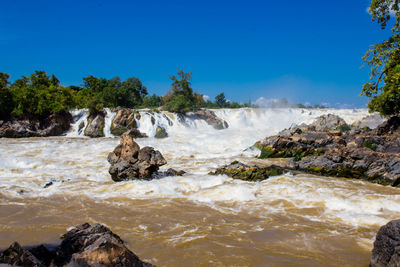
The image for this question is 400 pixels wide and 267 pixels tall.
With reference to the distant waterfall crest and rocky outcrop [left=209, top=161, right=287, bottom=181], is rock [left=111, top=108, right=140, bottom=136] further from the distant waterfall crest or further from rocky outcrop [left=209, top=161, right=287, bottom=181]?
rocky outcrop [left=209, top=161, right=287, bottom=181]

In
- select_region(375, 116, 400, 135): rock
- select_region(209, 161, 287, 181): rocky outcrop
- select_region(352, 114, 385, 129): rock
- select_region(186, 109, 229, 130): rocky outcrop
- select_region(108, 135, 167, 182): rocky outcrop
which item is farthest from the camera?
select_region(186, 109, 229, 130): rocky outcrop

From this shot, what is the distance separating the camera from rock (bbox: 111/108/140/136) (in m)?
29.7

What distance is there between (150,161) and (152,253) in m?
6.87

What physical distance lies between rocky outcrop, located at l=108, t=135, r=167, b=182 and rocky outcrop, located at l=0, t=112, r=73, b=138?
820 inches

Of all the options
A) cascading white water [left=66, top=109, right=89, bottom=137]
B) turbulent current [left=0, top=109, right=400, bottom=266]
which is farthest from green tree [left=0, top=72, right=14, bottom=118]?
turbulent current [left=0, top=109, right=400, bottom=266]

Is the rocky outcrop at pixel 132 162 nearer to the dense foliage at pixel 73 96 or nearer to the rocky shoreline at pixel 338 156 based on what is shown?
the rocky shoreline at pixel 338 156

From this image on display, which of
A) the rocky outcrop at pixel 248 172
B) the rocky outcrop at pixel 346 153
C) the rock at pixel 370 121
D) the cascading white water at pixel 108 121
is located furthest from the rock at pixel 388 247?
the rock at pixel 370 121

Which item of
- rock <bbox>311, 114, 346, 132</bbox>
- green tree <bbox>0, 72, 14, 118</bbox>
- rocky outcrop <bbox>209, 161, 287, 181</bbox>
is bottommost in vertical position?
rocky outcrop <bbox>209, 161, 287, 181</bbox>

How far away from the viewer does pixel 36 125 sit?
29.5 metres

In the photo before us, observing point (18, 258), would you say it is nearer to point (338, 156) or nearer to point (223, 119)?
point (338, 156)

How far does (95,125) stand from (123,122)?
9.84 feet

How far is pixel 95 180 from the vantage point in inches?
466

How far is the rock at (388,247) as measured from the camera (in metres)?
3.77

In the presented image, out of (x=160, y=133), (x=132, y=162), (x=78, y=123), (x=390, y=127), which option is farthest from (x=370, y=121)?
(x=78, y=123)
